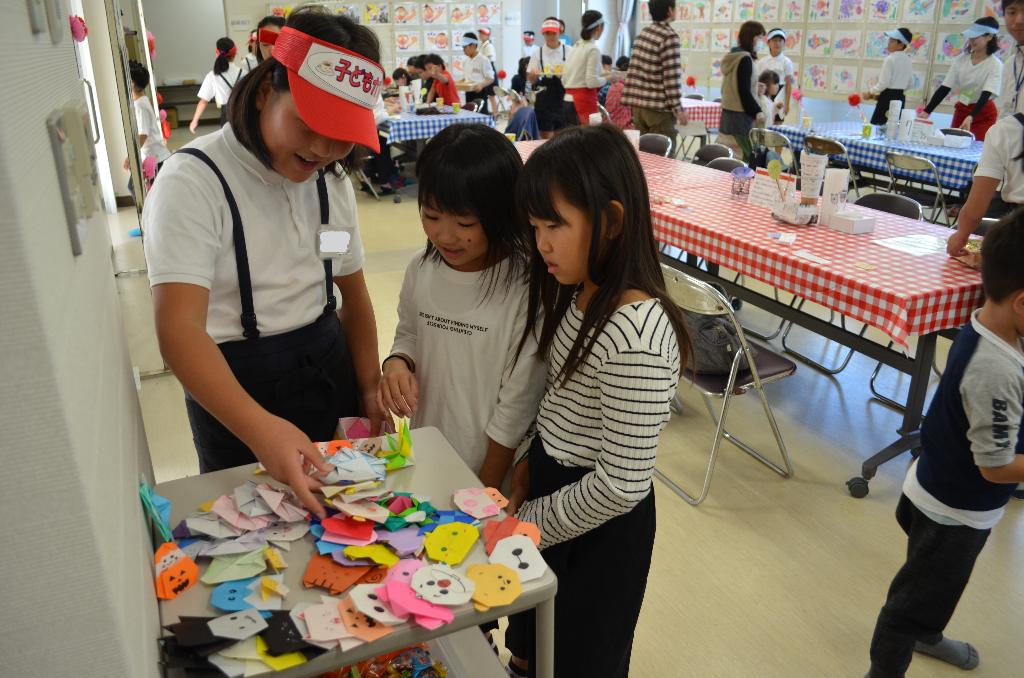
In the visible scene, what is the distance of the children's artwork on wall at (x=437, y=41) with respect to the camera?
1151 centimetres

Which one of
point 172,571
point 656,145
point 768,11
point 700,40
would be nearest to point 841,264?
point 172,571

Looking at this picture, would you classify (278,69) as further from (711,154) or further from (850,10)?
(850,10)

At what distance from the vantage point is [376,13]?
36.4 feet

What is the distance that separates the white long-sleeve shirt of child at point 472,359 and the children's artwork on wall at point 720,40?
9631 millimetres

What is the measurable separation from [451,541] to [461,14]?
11774mm

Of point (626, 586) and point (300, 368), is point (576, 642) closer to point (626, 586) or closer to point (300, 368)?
point (626, 586)

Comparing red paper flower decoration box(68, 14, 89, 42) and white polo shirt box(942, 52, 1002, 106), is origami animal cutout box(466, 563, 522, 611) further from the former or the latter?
white polo shirt box(942, 52, 1002, 106)

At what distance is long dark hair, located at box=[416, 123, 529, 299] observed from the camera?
1334 millimetres

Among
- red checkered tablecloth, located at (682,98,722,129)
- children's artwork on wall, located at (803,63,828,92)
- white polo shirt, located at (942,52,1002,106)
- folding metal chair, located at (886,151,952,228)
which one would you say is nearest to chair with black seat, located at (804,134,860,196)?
folding metal chair, located at (886,151,952,228)

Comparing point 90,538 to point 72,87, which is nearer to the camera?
point 90,538

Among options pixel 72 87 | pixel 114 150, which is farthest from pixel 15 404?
pixel 114 150

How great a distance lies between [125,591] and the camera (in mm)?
688

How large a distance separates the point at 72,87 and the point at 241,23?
438 inches

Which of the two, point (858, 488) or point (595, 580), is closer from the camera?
point (595, 580)
